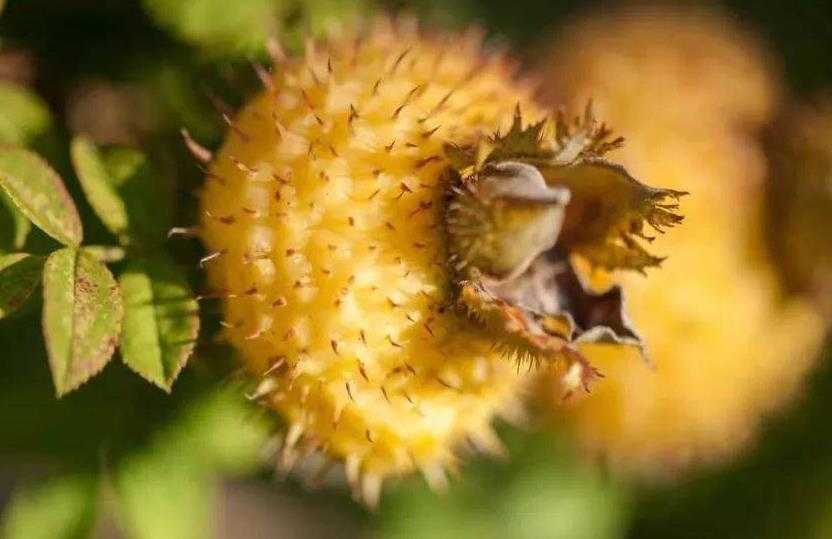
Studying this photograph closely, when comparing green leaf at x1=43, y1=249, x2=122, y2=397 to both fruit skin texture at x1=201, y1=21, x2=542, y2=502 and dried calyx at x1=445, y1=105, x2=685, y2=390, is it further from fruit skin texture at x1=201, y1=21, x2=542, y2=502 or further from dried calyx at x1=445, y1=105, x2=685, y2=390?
dried calyx at x1=445, y1=105, x2=685, y2=390

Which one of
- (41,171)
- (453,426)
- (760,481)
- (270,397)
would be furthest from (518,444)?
(41,171)

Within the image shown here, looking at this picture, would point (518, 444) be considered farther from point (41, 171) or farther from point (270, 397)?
point (41, 171)

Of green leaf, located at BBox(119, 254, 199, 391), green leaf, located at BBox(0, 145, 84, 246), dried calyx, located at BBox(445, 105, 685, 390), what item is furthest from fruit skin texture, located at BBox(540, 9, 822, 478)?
green leaf, located at BBox(0, 145, 84, 246)

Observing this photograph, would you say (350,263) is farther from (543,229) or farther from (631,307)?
(631,307)

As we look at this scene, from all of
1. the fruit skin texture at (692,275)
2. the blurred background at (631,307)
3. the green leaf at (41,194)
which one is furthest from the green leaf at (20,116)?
the fruit skin texture at (692,275)

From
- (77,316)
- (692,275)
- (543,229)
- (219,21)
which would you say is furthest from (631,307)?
(77,316)

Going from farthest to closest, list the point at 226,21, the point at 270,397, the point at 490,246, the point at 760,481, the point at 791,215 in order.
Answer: the point at 760,481
the point at 791,215
the point at 226,21
the point at 270,397
the point at 490,246
